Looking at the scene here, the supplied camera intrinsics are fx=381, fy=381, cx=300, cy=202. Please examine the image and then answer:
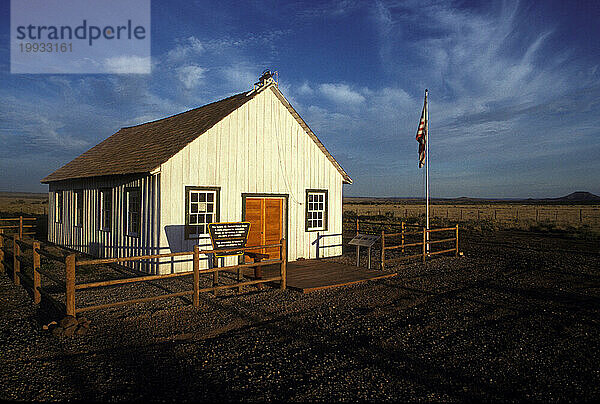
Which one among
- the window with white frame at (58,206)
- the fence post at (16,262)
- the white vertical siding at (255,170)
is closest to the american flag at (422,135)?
the white vertical siding at (255,170)

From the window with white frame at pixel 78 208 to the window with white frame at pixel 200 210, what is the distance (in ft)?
24.3

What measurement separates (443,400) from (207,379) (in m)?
2.91

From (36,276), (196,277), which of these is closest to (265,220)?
(196,277)

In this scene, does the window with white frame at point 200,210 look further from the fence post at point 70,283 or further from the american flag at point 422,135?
the american flag at point 422,135

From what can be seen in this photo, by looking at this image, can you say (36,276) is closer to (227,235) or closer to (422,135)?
(227,235)

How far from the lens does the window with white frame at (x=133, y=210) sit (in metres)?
12.0

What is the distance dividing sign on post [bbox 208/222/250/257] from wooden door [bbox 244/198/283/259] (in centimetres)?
239

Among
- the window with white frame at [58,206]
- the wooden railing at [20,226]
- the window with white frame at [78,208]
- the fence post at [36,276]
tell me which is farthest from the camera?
the wooden railing at [20,226]

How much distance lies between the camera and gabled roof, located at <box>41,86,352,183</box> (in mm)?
12047

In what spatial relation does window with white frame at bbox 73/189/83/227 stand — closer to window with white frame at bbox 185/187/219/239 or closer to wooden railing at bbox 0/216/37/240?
wooden railing at bbox 0/216/37/240

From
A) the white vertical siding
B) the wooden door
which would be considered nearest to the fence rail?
the white vertical siding

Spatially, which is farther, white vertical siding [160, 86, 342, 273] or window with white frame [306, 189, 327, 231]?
window with white frame [306, 189, 327, 231]

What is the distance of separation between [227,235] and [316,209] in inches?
213

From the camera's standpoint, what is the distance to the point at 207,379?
4.92 meters
